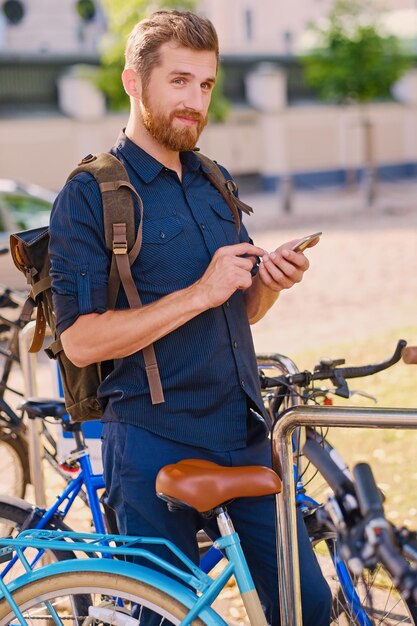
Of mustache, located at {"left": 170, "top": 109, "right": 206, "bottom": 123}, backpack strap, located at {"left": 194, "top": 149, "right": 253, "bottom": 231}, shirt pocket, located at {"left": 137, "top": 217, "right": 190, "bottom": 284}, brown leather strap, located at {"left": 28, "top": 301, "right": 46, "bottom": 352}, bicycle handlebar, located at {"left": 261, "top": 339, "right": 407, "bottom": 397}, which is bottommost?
bicycle handlebar, located at {"left": 261, "top": 339, "right": 407, "bottom": 397}

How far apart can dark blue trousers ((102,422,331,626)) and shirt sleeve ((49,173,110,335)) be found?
33 cm

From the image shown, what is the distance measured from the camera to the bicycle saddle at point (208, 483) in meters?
2.59

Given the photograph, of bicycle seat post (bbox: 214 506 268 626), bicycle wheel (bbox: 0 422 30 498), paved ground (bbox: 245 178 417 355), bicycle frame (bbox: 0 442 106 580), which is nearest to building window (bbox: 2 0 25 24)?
paved ground (bbox: 245 178 417 355)

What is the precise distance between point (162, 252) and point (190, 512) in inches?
26.2

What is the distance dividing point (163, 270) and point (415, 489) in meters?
3.30

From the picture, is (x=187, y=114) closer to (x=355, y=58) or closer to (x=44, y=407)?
(x=44, y=407)

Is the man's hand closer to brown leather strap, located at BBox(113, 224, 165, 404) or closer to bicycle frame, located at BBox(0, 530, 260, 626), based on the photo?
brown leather strap, located at BBox(113, 224, 165, 404)

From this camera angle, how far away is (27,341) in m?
4.24

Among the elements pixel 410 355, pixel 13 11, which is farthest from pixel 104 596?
pixel 13 11

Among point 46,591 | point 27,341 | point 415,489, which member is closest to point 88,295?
point 46,591

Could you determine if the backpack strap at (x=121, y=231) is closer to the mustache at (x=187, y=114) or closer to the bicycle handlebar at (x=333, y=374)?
the mustache at (x=187, y=114)

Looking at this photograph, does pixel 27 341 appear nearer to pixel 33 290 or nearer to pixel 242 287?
pixel 33 290

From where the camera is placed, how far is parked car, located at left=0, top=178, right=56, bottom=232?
11.9m

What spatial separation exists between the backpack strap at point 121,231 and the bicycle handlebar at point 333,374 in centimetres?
82
